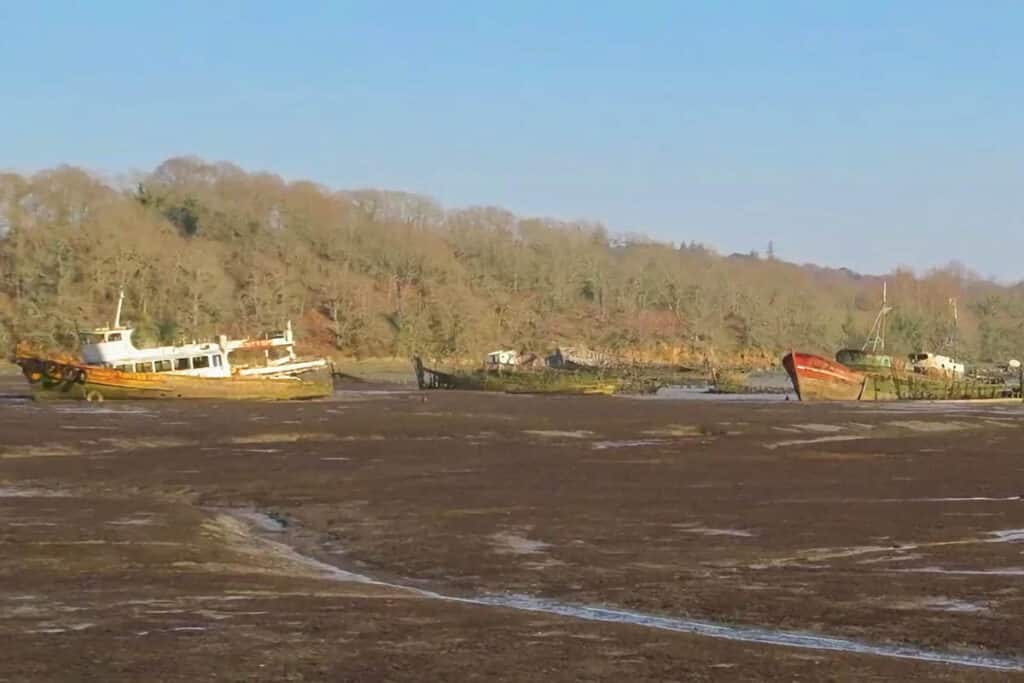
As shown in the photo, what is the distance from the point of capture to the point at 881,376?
2985 inches

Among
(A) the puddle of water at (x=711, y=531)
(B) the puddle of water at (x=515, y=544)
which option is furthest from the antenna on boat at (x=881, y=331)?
(B) the puddle of water at (x=515, y=544)

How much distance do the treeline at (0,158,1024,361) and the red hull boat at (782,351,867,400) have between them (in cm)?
2946

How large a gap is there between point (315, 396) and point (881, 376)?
2917cm

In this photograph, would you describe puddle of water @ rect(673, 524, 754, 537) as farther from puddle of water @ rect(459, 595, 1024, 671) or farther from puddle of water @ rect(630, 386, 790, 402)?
puddle of water @ rect(630, 386, 790, 402)

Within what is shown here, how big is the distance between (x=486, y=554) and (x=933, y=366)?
68062 millimetres

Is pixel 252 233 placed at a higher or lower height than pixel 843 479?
higher

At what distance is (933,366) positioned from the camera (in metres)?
82.1

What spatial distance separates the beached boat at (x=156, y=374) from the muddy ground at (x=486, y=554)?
60.0ft

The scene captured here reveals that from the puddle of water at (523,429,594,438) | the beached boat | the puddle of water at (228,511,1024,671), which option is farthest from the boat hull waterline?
the puddle of water at (228,511,1024,671)

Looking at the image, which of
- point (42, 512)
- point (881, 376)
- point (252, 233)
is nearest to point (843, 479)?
point (42, 512)

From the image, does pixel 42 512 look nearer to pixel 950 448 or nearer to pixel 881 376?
pixel 950 448

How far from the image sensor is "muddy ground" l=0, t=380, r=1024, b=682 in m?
11.5

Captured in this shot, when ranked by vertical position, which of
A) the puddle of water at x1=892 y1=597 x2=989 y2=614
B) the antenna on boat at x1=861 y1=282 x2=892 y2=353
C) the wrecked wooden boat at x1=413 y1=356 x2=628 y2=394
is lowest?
the puddle of water at x1=892 y1=597 x2=989 y2=614

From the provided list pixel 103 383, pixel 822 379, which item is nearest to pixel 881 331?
pixel 822 379
